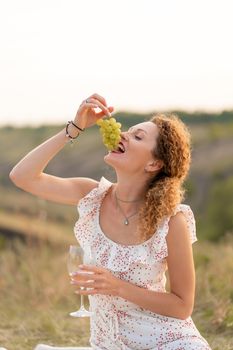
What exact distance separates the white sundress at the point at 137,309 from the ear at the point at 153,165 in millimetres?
227

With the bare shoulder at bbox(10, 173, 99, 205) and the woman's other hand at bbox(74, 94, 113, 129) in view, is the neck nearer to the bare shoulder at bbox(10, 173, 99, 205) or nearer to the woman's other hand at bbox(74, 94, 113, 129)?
the bare shoulder at bbox(10, 173, 99, 205)

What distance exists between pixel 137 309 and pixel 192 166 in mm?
25869

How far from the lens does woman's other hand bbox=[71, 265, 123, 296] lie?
3836 mm

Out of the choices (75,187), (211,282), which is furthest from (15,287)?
(75,187)

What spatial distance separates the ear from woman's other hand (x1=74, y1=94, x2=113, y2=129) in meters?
0.33

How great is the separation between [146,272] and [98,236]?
12.8 inches

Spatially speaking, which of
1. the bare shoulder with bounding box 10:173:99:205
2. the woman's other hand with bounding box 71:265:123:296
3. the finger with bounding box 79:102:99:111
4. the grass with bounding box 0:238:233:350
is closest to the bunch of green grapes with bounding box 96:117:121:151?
the finger with bounding box 79:102:99:111

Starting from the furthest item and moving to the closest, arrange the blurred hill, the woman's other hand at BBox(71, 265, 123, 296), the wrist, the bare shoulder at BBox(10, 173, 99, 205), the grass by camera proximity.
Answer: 1. the blurred hill
2. the grass
3. the bare shoulder at BBox(10, 173, 99, 205)
4. the wrist
5. the woman's other hand at BBox(71, 265, 123, 296)

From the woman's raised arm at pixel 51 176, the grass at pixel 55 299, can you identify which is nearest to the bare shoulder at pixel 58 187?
the woman's raised arm at pixel 51 176

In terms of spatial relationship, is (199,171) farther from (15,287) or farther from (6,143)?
(15,287)

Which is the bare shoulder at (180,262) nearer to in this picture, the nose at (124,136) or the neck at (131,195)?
the neck at (131,195)

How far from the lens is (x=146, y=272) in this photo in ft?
13.5

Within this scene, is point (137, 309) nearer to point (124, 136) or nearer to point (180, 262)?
point (180, 262)

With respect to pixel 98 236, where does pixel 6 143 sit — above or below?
below
